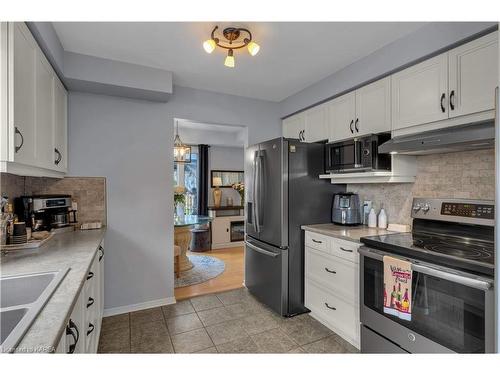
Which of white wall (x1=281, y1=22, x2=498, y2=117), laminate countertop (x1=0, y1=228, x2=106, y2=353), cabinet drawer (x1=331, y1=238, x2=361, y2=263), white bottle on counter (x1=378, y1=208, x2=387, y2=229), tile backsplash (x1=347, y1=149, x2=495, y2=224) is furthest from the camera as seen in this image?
white bottle on counter (x1=378, y1=208, x2=387, y2=229)

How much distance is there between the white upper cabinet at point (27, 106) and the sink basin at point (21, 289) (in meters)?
0.55

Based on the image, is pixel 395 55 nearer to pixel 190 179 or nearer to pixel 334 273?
pixel 334 273

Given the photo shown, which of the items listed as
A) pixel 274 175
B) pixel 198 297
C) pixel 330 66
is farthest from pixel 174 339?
pixel 330 66

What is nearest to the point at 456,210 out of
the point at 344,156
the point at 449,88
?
the point at 449,88

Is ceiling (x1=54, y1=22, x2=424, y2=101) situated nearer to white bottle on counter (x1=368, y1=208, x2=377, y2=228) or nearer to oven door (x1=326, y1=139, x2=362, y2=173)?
oven door (x1=326, y1=139, x2=362, y2=173)

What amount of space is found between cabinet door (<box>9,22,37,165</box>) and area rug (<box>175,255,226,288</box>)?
8.25ft

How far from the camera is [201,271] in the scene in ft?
13.3

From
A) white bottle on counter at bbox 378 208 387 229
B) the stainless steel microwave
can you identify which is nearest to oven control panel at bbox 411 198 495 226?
white bottle on counter at bbox 378 208 387 229

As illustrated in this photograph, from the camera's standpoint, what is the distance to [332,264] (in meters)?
2.31

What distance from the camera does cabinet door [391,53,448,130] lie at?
184cm

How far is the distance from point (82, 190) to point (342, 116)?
107 inches

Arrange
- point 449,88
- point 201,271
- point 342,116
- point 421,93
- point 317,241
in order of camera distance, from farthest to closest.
Answer: 1. point 201,271
2. point 342,116
3. point 317,241
4. point 421,93
5. point 449,88

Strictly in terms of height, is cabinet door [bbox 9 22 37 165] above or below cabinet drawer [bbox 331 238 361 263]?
above

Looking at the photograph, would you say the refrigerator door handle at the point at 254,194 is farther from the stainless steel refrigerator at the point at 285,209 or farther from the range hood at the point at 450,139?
the range hood at the point at 450,139
